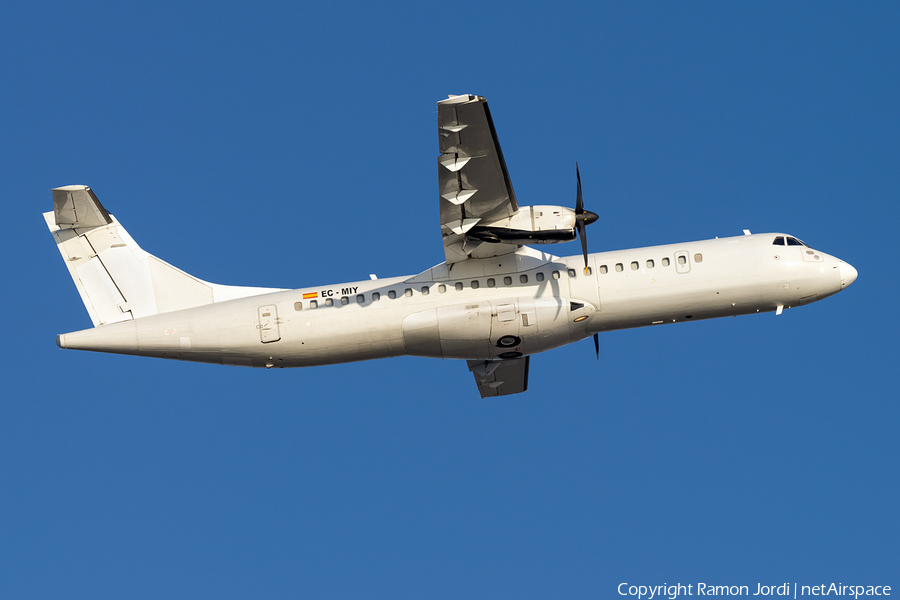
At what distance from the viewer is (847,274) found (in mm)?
24016

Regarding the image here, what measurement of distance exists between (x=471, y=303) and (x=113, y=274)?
974cm

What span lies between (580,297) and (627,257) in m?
1.71

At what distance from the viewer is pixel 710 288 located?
23562mm

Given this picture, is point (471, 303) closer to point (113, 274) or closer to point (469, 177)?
point (469, 177)

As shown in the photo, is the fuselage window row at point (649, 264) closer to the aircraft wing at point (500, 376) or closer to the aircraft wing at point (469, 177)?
the aircraft wing at point (469, 177)

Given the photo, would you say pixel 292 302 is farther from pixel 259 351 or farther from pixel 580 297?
pixel 580 297

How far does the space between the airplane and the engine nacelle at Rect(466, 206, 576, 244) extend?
1.76 feet

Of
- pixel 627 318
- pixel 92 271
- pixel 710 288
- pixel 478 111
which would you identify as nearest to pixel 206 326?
pixel 92 271

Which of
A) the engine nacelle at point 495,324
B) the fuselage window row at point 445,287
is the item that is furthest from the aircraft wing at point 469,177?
the engine nacelle at point 495,324

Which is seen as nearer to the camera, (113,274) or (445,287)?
(445,287)

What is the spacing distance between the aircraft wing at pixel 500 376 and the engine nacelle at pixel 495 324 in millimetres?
2939

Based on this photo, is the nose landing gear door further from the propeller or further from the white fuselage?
the propeller

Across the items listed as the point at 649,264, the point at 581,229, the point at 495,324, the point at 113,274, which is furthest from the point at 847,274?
the point at 113,274

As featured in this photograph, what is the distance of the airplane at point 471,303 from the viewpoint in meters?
23.3
